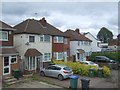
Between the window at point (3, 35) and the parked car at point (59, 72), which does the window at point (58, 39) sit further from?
the window at point (3, 35)

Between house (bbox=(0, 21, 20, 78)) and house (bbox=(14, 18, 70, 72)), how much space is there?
6.82ft

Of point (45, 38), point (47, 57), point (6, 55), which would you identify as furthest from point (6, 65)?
point (45, 38)

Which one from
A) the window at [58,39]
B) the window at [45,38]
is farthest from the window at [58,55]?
the window at [45,38]

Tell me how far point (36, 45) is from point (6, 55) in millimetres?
5422

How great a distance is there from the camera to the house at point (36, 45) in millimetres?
17984

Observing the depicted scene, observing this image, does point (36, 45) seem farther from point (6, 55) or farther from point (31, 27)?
point (6, 55)

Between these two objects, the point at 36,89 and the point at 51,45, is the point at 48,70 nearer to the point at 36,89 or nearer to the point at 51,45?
the point at 36,89

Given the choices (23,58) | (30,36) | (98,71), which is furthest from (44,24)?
(98,71)

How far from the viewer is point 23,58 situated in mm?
17891

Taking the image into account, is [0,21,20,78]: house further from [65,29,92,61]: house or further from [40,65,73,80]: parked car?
[65,29,92,61]: house

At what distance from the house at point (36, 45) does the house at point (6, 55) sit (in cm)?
208

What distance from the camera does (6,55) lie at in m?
14.5

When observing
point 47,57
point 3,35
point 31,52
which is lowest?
point 47,57

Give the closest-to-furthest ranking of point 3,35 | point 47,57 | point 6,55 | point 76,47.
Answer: point 6,55 → point 3,35 → point 47,57 → point 76,47
